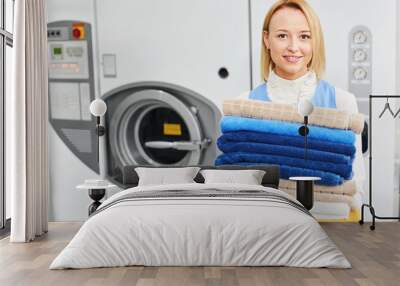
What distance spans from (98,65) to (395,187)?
332cm

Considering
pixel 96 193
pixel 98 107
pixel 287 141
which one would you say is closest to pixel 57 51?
pixel 98 107

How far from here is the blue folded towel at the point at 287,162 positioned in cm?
598

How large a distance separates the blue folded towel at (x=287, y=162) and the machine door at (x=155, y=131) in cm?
29

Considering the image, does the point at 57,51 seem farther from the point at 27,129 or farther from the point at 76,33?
the point at 27,129

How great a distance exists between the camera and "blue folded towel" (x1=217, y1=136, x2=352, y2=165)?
5.96m

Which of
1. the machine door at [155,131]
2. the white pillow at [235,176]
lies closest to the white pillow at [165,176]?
the white pillow at [235,176]

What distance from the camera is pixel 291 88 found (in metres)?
6.10

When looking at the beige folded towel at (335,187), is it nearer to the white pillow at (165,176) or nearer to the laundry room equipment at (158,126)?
the laundry room equipment at (158,126)

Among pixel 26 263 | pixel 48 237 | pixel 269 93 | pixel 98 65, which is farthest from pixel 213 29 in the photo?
pixel 26 263

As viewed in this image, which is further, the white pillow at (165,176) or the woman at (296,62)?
the woman at (296,62)

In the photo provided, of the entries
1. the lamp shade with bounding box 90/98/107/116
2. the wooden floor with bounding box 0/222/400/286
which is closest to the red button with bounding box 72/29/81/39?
the lamp shade with bounding box 90/98/107/116

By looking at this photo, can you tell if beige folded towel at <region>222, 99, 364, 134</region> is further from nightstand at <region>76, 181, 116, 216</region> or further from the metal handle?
nightstand at <region>76, 181, 116, 216</region>

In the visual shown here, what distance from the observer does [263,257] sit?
3.85m

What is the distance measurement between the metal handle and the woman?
69 cm
